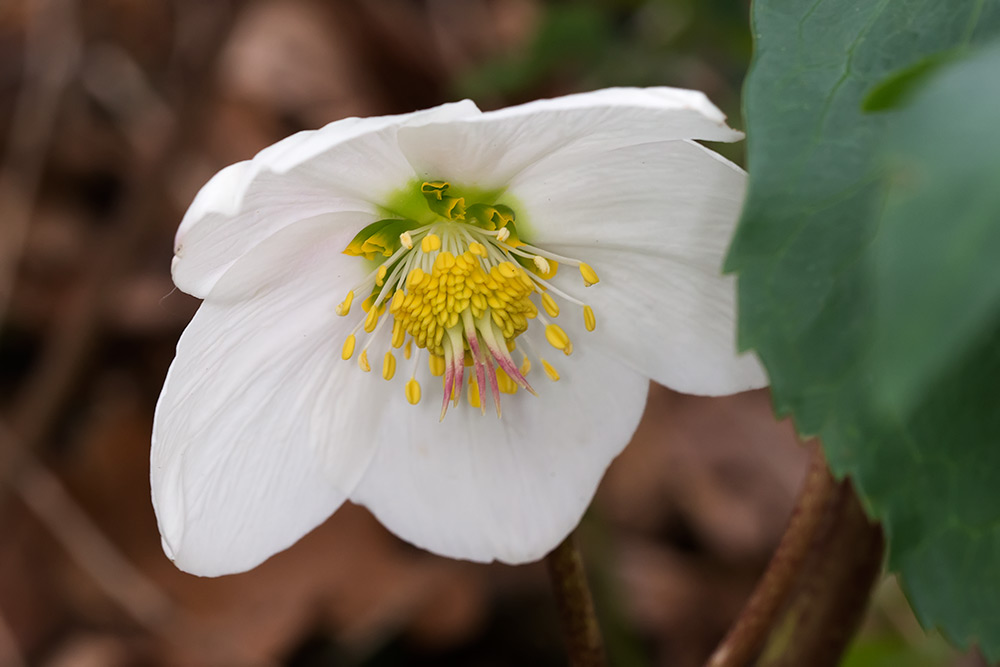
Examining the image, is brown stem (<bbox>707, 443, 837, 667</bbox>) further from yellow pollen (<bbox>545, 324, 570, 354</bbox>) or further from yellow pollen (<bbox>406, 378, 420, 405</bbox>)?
yellow pollen (<bbox>406, 378, 420, 405</bbox>)

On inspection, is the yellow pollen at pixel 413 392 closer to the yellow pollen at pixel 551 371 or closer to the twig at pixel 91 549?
the yellow pollen at pixel 551 371

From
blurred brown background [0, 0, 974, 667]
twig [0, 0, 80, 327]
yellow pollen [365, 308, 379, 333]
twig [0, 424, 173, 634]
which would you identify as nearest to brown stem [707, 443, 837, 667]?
yellow pollen [365, 308, 379, 333]

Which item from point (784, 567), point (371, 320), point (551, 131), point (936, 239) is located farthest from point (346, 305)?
point (936, 239)

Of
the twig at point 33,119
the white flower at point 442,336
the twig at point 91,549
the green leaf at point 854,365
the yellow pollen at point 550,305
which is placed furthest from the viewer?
the twig at point 33,119

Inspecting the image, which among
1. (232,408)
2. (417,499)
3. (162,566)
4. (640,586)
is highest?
(232,408)

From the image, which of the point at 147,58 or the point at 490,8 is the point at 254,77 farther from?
the point at 490,8

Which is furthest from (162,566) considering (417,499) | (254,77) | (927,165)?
(927,165)

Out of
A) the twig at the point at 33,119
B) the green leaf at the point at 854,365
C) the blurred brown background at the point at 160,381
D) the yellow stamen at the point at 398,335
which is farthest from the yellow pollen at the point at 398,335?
the twig at the point at 33,119
